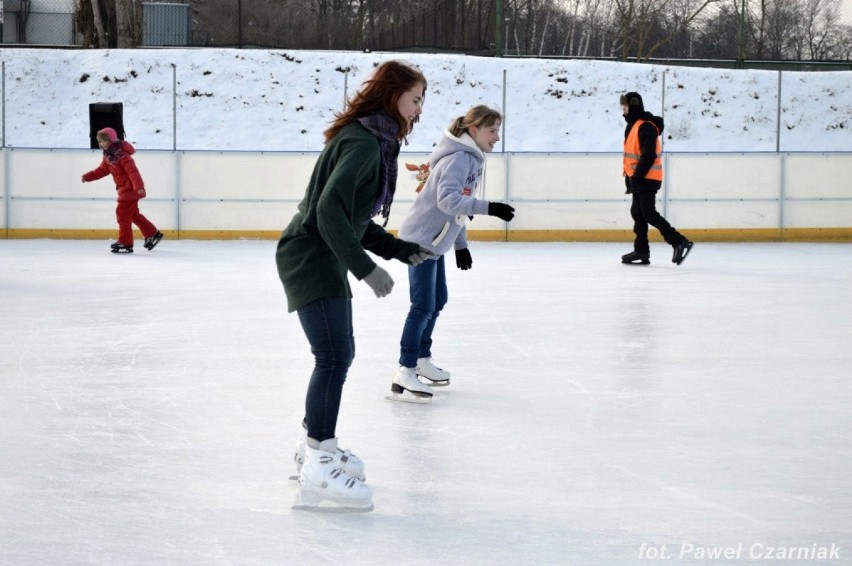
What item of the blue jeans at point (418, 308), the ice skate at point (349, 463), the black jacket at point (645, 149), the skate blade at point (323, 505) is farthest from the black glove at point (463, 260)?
the black jacket at point (645, 149)

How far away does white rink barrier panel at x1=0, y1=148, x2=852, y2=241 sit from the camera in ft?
47.4

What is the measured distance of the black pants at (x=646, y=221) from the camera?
11.0 m

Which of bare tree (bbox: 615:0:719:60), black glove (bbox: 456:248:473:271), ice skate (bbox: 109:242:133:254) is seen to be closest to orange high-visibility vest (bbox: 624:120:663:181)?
ice skate (bbox: 109:242:133:254)

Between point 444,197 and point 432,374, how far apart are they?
2.65 ft

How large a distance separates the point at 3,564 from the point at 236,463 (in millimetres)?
1091

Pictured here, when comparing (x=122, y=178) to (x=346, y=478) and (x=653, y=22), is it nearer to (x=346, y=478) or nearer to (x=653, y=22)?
(x=346, y=478)

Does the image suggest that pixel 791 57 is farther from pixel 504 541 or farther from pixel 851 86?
pixel 504 541

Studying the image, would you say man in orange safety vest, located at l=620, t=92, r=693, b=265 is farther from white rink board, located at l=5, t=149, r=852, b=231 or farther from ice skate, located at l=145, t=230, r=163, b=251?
ice skate, located at l=145, t=230, r=163, b=251

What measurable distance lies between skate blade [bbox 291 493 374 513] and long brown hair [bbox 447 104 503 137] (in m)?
1.96

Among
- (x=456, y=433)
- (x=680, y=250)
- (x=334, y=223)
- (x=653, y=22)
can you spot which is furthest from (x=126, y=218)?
(x=653, y=22)

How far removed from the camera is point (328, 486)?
11.0 ft

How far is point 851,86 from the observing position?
2398 centimetres

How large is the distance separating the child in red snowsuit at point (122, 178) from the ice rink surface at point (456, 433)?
356cm

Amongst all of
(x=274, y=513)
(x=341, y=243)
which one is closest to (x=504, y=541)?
(x=274, y=513)
